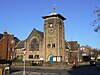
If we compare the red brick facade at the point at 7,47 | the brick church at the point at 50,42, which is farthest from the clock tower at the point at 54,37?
the red brick facade at the point at 7,47

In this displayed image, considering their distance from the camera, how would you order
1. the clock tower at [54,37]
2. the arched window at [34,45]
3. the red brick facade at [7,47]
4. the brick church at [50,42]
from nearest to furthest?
1. the clock tower at [54,37]
2. the brick church at [50,42]
3. the arched window at [34,45]
4. the red brick facade at [7,47]

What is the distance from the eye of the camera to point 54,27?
66.1 meters

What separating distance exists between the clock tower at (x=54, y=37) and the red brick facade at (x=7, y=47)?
55.9 ft

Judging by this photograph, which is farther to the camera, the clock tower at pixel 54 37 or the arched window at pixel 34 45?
the arched window at pixel 34 45

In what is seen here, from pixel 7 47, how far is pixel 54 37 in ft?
68.5

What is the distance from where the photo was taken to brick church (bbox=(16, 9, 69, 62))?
6450cm

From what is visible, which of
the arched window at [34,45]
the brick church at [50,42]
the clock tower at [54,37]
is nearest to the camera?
the clock tower at [54,37]

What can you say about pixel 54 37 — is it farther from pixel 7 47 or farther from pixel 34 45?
pixel 7 47

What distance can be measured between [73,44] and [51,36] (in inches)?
755

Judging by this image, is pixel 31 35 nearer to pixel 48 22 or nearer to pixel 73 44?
pixel 48 22

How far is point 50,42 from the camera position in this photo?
216ft

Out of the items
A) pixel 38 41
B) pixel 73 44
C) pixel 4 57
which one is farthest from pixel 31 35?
pixel 73 44

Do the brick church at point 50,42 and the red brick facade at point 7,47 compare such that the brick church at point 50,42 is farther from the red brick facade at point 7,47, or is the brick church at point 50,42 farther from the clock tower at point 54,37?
the red brick facade at point 7,47

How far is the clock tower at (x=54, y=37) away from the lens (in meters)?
64.2
